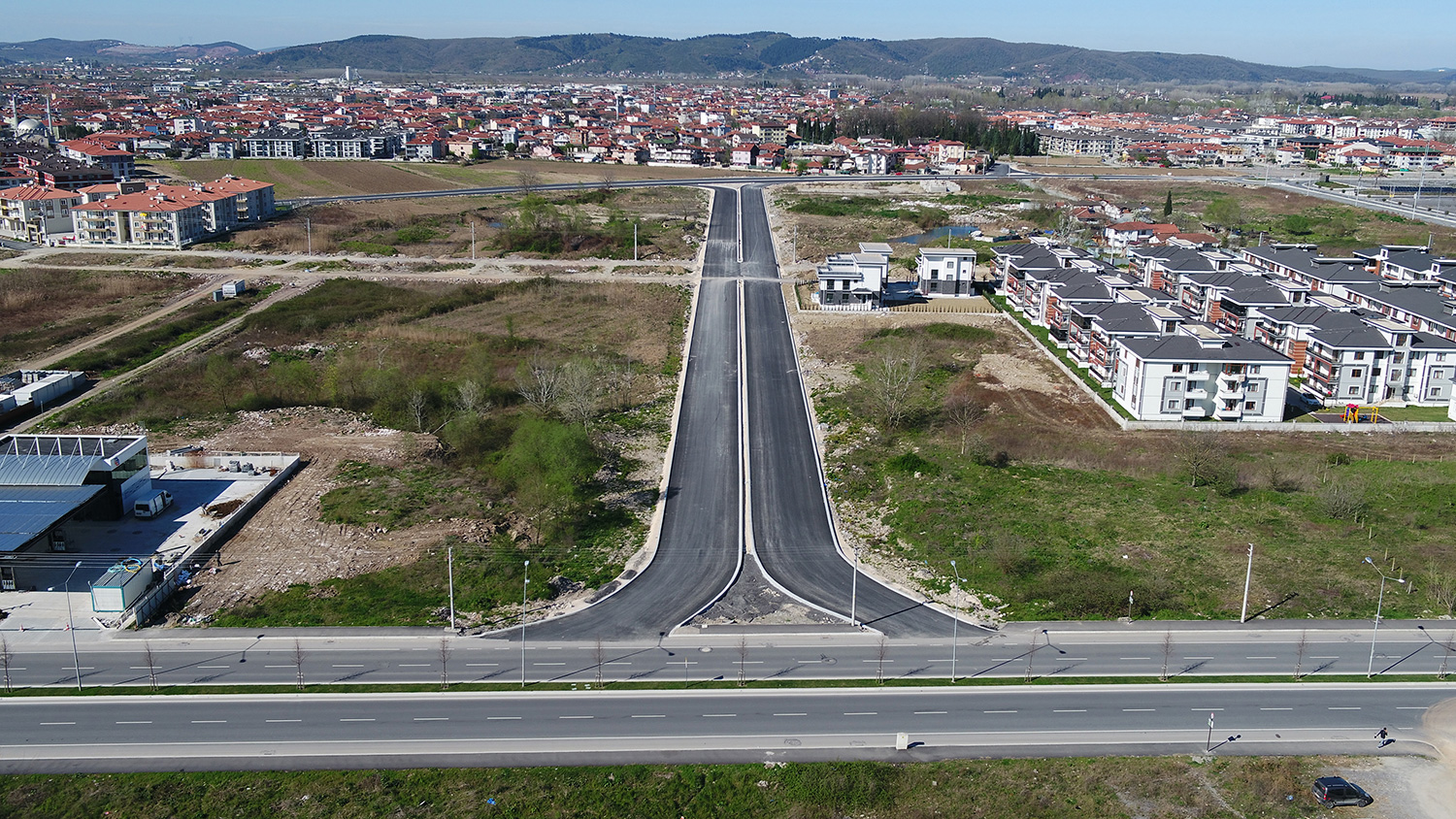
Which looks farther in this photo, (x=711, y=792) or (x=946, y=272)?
(x=946, y=272)

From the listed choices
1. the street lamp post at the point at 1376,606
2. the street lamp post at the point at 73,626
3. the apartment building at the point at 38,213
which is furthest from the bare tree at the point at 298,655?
the apartment building at the point at 38,213

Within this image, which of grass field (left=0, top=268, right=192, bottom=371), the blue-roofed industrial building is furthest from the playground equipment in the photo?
grass field (left=0, top=268, right=192, bottom=371)

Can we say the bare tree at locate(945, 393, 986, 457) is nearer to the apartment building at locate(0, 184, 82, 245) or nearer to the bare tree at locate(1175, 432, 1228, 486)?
the bare tree at locate(1175, 432, 1228, 486)

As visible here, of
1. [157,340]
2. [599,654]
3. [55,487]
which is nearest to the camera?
[599,654]

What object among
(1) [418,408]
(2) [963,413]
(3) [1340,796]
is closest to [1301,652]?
(3) [1340,796]

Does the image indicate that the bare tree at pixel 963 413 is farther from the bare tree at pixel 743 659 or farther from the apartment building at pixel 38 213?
the apartment building at pixel 38 213

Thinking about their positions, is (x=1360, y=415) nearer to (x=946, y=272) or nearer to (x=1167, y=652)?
(x=1167, y=652)
